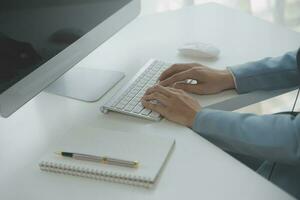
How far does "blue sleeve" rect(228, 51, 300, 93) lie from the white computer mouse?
0.45 feet

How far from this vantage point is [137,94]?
1087 millimetres

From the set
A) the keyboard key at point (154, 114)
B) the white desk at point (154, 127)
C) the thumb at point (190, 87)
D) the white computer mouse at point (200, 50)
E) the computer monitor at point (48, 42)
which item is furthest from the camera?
the white computer mouse at point (200, 50)

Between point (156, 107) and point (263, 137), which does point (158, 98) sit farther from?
point (263, 137)

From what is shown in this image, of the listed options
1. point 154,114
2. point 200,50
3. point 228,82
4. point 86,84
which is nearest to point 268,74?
point 228,82

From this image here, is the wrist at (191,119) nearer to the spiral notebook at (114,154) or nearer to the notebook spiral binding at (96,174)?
the spiral notebook at (114,154)

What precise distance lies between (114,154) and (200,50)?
0.54 meters

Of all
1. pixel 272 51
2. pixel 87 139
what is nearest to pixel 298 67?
pixel 272 51

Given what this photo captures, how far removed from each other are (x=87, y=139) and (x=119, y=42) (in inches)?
24.0

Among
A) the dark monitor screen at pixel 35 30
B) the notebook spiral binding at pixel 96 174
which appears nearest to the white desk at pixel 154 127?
the notebook spiral binding at pixel 96 174

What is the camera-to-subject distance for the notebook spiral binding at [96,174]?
79cm

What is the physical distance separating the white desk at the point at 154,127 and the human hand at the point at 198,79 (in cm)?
3

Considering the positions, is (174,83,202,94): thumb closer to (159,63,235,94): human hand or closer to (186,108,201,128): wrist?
(159,63,235,94): human hand

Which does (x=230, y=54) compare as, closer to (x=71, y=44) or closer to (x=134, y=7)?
(x=134, y=7)

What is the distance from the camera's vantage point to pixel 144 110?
3.34ft
